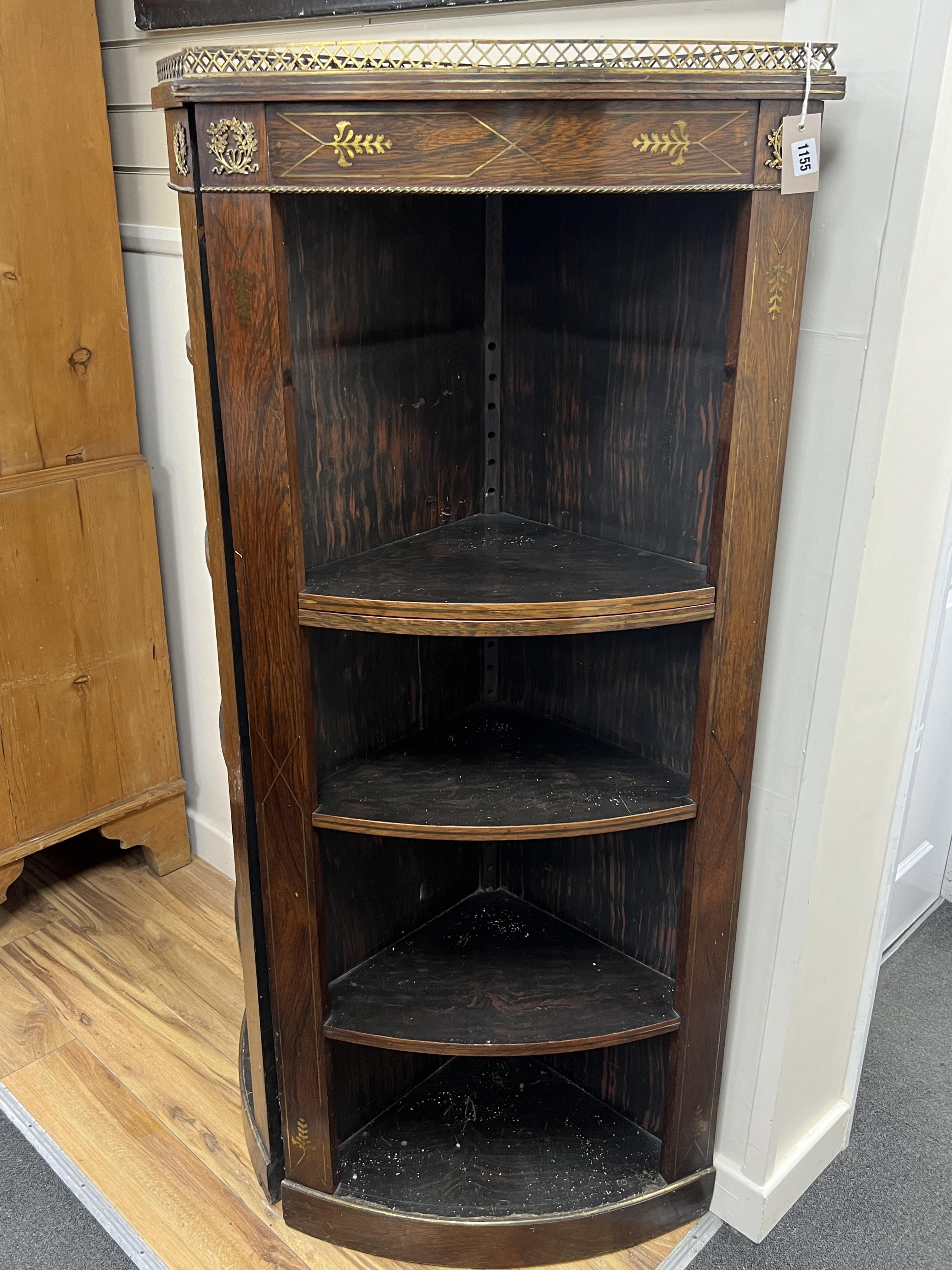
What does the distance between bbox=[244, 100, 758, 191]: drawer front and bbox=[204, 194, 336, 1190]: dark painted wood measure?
0.28 ft

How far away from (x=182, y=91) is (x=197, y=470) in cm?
108

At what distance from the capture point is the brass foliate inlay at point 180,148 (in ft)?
3.67

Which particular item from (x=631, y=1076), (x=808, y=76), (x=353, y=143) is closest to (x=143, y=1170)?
(x=631, y=1076)

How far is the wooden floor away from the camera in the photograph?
5.28 ft

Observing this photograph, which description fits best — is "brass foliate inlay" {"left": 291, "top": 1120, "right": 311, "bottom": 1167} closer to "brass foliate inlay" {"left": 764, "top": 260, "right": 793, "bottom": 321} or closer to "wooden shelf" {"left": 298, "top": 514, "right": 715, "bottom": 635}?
"wooden shelf" {"left": 298, "top": 514, "right": 715, "bottom": 635}

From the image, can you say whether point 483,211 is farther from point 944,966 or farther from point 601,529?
point 944,966

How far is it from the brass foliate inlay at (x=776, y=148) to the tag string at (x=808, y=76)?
2cm

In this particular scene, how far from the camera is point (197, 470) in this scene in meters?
2.10

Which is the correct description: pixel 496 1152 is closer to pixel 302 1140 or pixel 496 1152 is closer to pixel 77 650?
pixel 302 1140

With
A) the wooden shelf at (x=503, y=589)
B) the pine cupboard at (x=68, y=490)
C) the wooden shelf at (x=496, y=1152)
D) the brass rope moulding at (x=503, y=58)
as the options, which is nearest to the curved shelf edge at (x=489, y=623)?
the wooden shelf at (x=503, y=589)

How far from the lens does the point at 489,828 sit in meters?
1.33

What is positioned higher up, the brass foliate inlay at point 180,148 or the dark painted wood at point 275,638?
the brass foliate inlay at point 180,148

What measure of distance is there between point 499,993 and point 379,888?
0.76 ft

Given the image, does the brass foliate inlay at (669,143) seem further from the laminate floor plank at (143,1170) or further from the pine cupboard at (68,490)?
the laminate floor plank at (143,1170)
